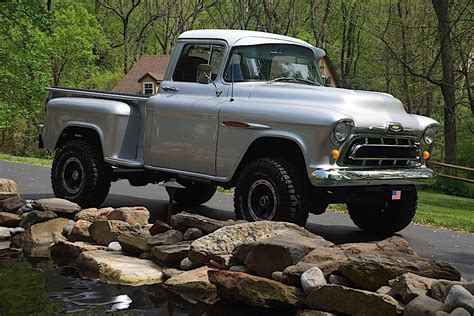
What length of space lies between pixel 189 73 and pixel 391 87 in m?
37.5

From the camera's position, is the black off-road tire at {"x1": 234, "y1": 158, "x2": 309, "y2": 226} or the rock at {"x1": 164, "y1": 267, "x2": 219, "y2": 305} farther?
the black off-road tire at {"x1": 234, "y1": 158, "x2": 309, "y2": 226}

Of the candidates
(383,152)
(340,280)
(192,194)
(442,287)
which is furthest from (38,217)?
(442,287)

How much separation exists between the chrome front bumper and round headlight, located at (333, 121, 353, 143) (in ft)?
1.11

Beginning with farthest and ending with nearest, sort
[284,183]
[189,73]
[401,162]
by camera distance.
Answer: [189,73], [401,162], [284,183]

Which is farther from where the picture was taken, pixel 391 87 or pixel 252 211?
pixel 391 87

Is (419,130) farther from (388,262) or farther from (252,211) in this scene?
(388,262)

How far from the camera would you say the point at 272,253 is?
658 cm

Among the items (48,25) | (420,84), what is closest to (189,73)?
(48,25)

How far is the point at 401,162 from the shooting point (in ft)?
27.7

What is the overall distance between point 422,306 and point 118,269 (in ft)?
11.0

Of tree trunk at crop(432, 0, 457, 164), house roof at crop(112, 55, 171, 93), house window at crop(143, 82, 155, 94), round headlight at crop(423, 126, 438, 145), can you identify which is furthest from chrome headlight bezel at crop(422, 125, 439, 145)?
house window at crop(143, 82, 155, 94)

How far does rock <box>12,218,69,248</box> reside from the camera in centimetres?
897

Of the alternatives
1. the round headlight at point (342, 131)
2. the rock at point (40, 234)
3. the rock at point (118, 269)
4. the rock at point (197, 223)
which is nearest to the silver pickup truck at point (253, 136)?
the round headlight at point (342, 131)

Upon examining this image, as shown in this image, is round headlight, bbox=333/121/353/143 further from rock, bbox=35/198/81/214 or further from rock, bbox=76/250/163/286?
rock, bbox=35/198/81/214
